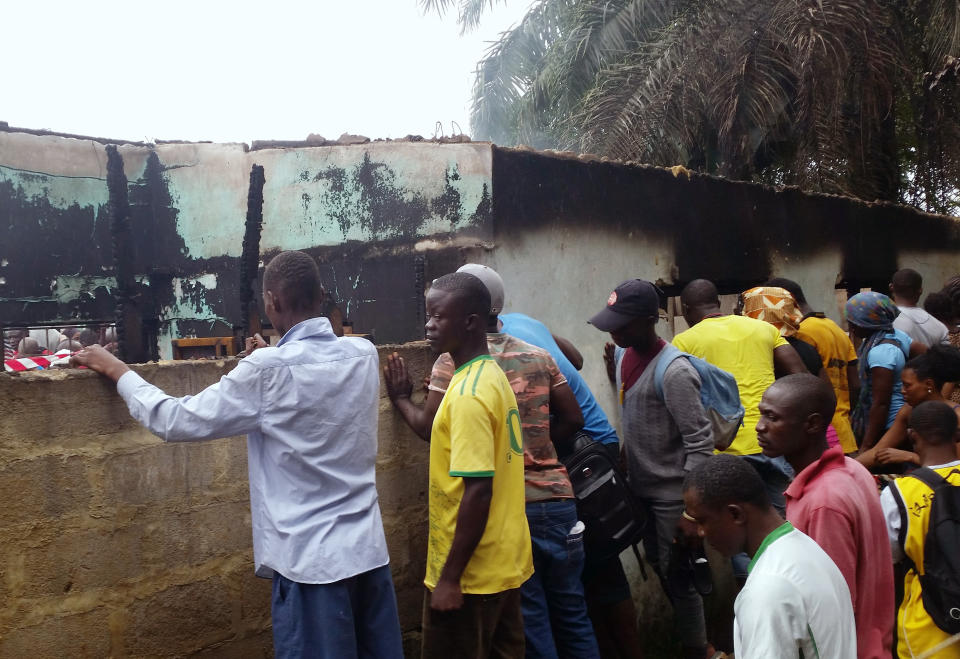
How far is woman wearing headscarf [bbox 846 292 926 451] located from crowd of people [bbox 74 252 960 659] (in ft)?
3.37

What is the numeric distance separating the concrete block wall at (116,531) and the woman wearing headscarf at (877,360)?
3500 millimetres

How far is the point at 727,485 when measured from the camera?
2.11 metres

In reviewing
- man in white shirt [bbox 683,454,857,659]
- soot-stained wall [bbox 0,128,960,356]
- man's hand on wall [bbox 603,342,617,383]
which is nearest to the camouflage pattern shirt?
A: man in white shirt [bbox 683,454,857,659]

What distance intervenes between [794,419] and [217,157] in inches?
190

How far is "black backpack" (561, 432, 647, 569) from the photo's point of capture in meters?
3.59

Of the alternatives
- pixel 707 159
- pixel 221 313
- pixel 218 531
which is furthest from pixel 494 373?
pixel 707 159

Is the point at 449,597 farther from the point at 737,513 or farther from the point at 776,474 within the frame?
the point at 776,474

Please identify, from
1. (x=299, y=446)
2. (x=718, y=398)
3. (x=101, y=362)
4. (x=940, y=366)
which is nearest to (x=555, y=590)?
(x=718, y=398)

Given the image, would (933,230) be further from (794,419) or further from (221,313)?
(794,419)

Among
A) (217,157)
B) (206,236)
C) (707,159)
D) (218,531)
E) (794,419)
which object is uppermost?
(707,159)

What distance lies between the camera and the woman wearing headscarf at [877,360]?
16.6 ft

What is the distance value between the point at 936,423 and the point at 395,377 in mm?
2001

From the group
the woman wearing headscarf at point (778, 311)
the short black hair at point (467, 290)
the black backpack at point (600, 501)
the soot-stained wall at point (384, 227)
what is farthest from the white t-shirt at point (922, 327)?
the short black hair at point (467, 290)

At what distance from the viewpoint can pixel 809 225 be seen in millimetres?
7770
